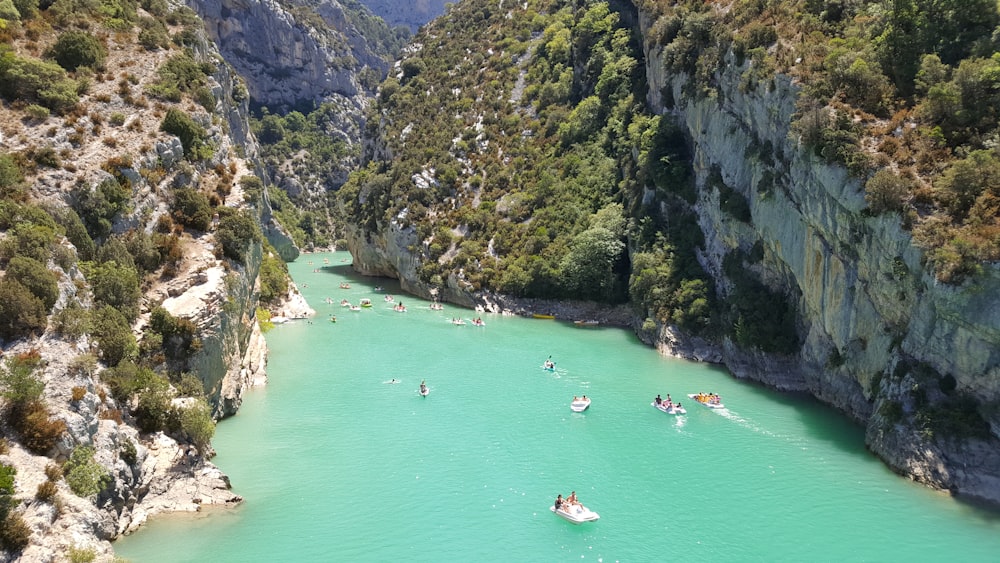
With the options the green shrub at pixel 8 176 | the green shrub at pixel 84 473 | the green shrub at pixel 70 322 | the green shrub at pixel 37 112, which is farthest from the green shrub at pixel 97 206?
the green shrub at pixel 84 473

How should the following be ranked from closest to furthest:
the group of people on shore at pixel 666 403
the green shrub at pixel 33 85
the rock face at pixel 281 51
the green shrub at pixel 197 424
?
Result: the green shrub at pixel 197 424
the green shrub at pixel 33 85
the group of people on shore at pixel 666 403
the rock face at pixel 281 51

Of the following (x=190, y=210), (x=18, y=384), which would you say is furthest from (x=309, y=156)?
(x=18, y=384)

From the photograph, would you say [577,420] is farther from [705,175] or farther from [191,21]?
[191,21]

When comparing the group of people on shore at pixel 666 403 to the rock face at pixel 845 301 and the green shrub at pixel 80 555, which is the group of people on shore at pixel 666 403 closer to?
the rock face at pixel 845 301

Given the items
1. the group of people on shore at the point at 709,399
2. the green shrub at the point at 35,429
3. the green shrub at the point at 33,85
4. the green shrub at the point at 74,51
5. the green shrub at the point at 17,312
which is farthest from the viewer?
the green shrub at the point at 74,51

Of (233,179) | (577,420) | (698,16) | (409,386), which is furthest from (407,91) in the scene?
(577,420)

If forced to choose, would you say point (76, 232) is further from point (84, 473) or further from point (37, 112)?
point (84, 473)

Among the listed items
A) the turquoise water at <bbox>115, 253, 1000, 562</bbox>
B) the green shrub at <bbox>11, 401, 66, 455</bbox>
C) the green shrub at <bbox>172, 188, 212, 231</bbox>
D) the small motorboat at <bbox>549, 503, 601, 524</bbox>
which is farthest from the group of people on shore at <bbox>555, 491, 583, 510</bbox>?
the green shrub at <bbox>172, 188, 212, 231</bbox>
